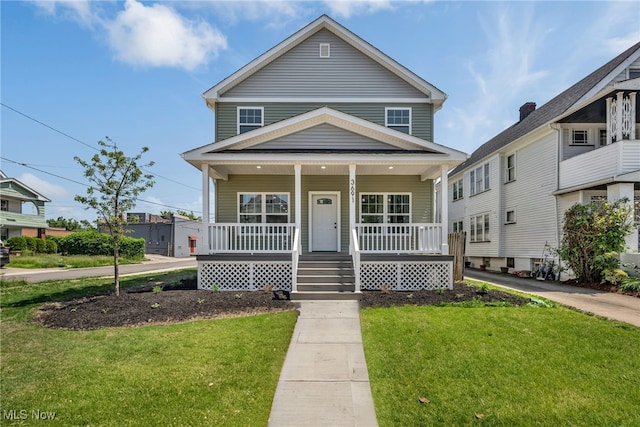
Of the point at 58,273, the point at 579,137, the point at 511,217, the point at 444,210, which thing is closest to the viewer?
the point at 444,210

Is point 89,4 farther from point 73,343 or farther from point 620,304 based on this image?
point 620,304

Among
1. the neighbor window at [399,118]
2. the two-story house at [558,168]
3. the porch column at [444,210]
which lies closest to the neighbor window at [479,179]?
the two-story house at [558,168]

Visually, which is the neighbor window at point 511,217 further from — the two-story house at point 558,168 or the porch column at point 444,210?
the porch column at point 444,210

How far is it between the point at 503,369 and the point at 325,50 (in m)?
12.9

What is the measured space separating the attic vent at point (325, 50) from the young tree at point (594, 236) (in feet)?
35.2

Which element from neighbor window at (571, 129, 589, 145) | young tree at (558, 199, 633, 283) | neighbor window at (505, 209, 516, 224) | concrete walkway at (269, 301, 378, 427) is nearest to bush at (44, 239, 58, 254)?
concrete walkway at (269, 301, 378, 427)

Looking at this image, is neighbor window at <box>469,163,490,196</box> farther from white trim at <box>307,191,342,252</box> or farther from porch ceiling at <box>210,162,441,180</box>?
white trim at <box>307,191,342,252</box>

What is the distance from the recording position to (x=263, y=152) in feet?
36.1

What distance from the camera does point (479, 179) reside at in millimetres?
21969

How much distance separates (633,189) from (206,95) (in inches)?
610

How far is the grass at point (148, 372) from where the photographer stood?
374 centimetres

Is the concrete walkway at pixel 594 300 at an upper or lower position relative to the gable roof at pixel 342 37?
lower

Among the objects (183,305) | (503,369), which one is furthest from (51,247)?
(503,369)

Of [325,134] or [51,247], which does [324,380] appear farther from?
[51,247]
